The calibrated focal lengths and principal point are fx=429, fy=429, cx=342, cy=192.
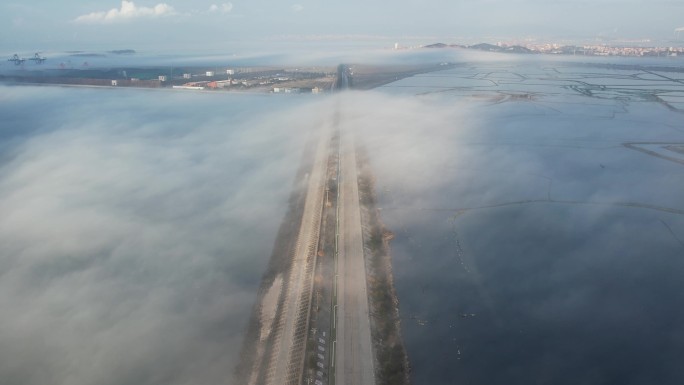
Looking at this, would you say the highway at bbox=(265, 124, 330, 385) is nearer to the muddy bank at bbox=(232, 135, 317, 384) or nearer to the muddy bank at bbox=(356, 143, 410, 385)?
the muddy bank at bbox=(232, 135, 317, 384)

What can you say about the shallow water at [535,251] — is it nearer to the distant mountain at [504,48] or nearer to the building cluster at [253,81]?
the building cluster at [253,81]

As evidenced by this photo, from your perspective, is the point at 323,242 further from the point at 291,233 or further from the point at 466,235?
the point at 466,235

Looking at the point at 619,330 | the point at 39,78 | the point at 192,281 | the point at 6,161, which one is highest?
the point at 39,78

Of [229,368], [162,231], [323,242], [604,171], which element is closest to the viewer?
[229,368]

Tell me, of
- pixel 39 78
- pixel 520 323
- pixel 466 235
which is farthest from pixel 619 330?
pixel 39 78

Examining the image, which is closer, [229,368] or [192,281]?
[229,368]

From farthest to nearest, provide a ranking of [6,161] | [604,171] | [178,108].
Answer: [178,108] < [6,161] < [604,171]

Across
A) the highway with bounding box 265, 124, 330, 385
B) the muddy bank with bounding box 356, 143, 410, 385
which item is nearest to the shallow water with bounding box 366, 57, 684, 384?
the muddy bank with bounding box 356, 143, 410, 385

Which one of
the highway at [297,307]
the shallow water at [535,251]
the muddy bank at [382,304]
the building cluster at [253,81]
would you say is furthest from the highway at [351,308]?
the building cluster at [253,81]

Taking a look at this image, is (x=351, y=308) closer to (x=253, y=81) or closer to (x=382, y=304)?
(x=382, y=304)
